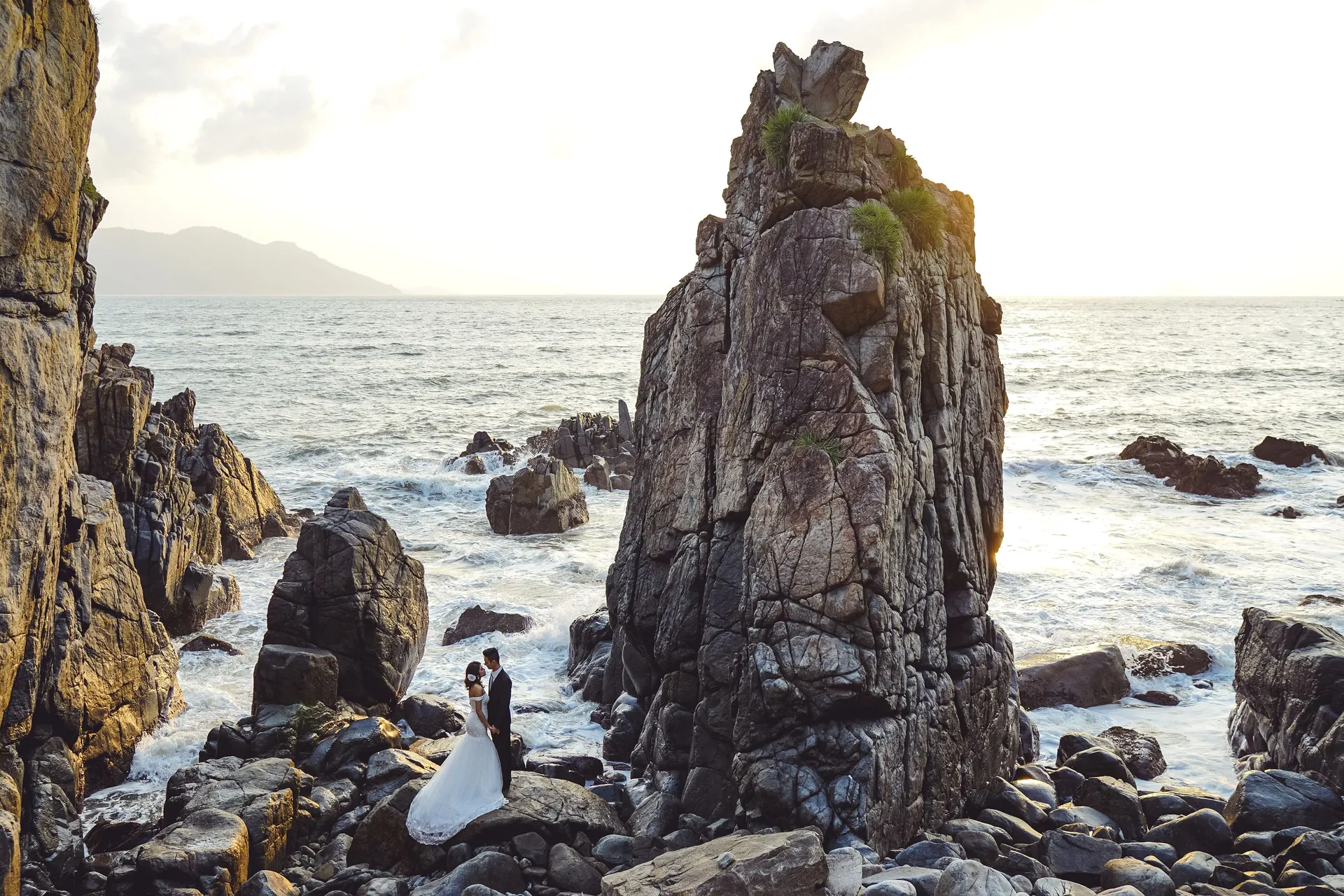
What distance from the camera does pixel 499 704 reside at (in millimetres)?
13773

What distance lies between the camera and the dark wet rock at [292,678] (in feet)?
55.8

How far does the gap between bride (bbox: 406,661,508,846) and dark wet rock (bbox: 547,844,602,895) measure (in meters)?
1.33

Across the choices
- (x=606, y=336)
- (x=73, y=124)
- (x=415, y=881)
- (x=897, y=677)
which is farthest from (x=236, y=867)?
(x=606, y=336)

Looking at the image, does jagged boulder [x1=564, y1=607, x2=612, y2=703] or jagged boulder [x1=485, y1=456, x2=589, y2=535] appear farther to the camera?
jagged boulder [x1=485, y1=456, x2=589, y2=535]

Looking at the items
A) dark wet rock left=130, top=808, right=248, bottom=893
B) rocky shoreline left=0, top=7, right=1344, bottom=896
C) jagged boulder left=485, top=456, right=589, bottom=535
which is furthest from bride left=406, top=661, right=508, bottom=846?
jagged boulder left=485, top=456, right=589, bottom=535

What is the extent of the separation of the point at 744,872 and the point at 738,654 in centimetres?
385

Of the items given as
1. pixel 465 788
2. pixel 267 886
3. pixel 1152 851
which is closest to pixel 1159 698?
pixel 1152 851

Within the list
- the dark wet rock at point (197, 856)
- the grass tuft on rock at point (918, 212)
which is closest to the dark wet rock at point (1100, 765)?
the grass tuft on rock at point (918, 212)

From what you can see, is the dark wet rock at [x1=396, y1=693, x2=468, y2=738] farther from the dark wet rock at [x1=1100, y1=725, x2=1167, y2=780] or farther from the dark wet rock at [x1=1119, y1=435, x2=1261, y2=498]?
the dark wet rock at [x1=1119, y1=435, x2=1261, y2=498]

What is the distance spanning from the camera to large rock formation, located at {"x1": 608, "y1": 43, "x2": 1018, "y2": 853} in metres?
12.6

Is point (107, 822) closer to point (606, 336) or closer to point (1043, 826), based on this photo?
point (1043, 826)

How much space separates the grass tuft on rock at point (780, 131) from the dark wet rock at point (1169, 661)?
1489 centimetres

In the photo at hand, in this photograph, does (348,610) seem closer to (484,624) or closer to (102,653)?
(102,653)

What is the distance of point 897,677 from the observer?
12.8 metres
